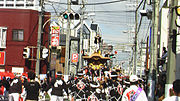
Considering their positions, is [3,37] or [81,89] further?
[3,37]

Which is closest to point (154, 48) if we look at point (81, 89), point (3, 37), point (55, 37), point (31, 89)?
point (81, 89)

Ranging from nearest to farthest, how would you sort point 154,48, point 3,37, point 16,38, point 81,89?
1. point 154,48
2. point 81,89
3. point 3,37
4. point 16,38

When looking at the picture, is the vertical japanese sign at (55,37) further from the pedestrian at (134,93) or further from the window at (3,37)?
the pedestrian at (134,93)

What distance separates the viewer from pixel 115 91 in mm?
15078

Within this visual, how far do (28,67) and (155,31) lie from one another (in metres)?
19.6

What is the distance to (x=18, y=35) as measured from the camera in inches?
1254

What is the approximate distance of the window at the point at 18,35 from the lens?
31.8 metres

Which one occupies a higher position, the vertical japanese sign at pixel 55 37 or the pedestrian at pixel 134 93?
the vertical japanese sign at pixel 55 37

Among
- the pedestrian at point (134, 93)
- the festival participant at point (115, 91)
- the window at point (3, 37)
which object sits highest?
the window at point (3, 37)

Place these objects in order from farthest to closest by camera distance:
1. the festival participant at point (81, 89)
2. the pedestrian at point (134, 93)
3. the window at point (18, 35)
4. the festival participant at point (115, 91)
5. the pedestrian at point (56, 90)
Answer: the window at point (18, 35) < the festival participant at point (115, 91) < the pedestrian at point (56, 90) < the festival participant at point (81, 89) < the pedestrian at point (134, 93)

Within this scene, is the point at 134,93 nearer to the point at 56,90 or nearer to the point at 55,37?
the point at 56,90

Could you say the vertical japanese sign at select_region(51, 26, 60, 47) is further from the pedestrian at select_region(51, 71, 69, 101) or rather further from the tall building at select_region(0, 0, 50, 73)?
the pedestrian at select_region(51, 71, 69, 101)

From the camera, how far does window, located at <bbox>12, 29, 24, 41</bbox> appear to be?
104 ft

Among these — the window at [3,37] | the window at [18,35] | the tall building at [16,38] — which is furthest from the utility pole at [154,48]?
the window at [3,37]
